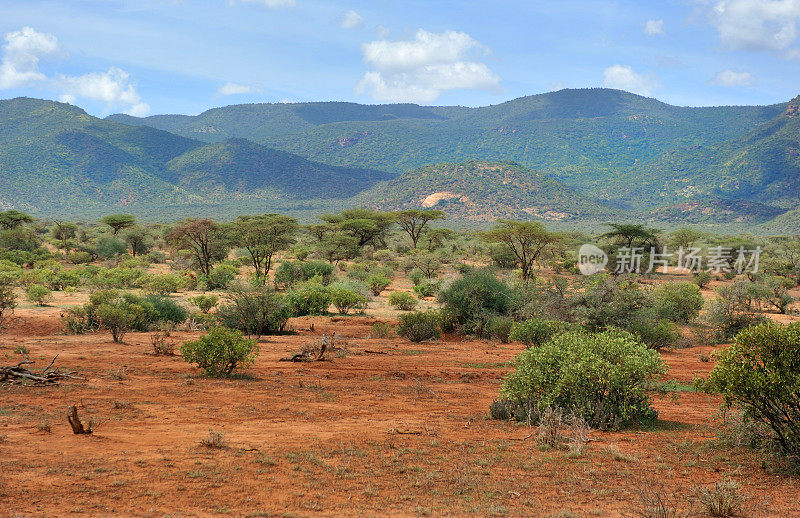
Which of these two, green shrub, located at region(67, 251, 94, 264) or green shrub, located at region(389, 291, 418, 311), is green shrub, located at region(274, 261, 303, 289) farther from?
green shrub, located at region(67, 251, 94, 264)

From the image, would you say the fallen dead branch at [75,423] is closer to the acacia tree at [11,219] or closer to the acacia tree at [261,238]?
the acacia tree at [261,238]

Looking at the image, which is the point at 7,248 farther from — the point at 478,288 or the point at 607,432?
the point at 607,432

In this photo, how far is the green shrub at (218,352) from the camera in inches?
453

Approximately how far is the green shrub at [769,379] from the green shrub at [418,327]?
12.2m

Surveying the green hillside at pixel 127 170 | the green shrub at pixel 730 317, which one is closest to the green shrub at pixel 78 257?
the green shrub at pixel 730 317

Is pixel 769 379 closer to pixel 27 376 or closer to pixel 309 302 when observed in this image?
pixel 27 376

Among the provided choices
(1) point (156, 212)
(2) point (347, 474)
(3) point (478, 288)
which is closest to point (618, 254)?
(3) point (478, 288)

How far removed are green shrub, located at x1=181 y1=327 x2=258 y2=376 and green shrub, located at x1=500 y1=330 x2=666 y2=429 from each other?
19.6 feet

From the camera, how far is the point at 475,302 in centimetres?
1955

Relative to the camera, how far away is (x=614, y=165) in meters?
165

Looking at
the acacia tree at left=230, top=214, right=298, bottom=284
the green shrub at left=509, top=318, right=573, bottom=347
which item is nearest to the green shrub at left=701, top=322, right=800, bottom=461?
the green shrub at left=509, top=318, right=573, bottom=347

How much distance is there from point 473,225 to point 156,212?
63.2 m

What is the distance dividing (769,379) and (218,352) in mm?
9634

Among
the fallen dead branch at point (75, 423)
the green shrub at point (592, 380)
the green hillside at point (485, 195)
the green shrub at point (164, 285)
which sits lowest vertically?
the green shrub at point (164, 285)
